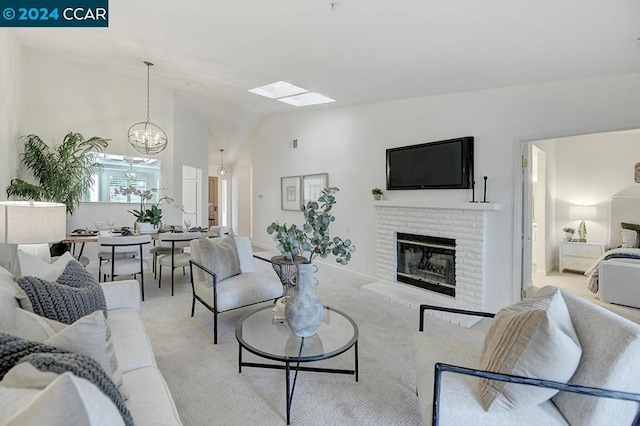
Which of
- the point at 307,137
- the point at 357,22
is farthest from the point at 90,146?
the point at 357,22

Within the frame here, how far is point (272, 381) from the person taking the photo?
216 centimetres

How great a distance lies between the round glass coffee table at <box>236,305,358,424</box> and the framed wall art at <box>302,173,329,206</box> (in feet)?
11.7

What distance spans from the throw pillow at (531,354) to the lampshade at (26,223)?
119 inches

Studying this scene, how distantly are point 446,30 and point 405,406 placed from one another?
2.77 meters

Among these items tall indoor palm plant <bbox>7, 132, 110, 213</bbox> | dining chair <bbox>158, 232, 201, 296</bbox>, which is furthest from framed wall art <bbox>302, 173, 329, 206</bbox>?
tall indoor palm plant <bbox>7, 132, 110, 213</bbox>

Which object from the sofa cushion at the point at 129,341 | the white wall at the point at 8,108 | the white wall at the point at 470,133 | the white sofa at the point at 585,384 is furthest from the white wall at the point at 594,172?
the white wall at the point at 8,108

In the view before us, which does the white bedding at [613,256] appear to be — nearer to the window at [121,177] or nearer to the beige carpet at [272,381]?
the beige carpet at [272,381]

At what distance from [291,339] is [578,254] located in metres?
5.52

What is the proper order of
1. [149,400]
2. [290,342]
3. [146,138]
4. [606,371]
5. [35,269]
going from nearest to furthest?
[606,371], [149,400], [35,269], [290,342], [146,138]

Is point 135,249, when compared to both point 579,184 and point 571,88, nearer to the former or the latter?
point 571,88

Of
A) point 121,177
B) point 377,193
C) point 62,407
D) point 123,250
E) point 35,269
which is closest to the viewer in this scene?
point 62,407

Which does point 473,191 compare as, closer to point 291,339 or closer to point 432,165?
point 432,165

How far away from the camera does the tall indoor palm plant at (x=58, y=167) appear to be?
4398 millimetres

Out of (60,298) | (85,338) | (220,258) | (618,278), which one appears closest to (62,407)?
(85,338)
